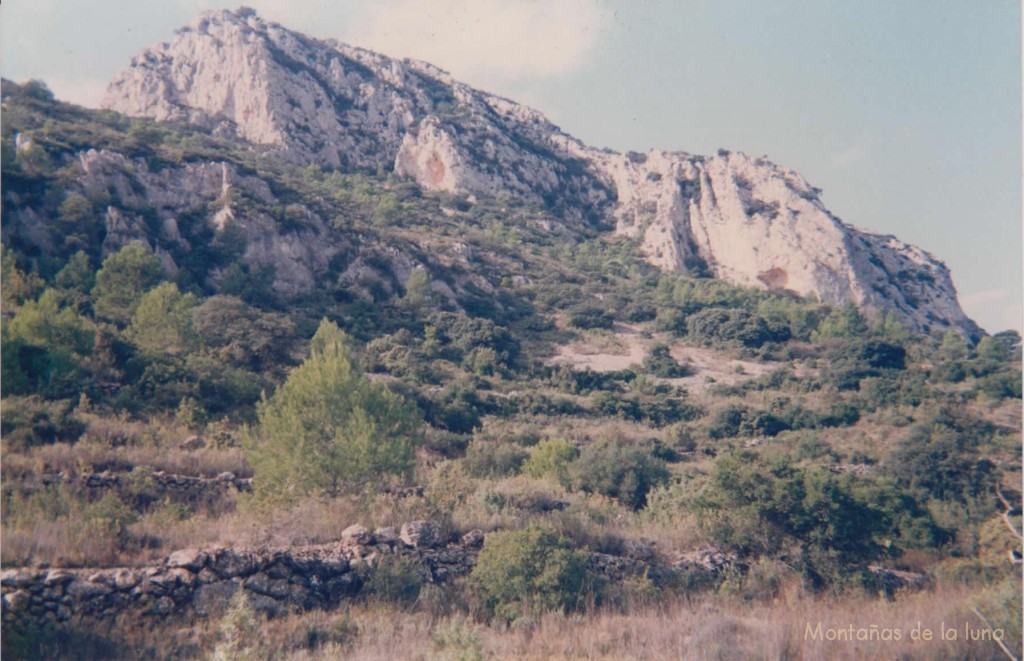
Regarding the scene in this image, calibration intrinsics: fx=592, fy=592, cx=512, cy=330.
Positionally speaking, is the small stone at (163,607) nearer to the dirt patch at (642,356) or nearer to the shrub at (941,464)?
the shrub at (941,464)

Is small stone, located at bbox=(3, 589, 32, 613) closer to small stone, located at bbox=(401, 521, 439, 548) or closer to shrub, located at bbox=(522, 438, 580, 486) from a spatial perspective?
small stone, located at bbox=(401, 521, 439, 548)

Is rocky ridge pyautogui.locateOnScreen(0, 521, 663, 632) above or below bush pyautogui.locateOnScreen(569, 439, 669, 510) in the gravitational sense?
below

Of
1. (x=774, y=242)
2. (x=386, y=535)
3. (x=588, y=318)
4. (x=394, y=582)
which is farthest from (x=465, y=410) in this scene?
(x=774, y=242)

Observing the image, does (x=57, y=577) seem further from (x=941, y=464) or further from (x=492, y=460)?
(x=941, y=464)

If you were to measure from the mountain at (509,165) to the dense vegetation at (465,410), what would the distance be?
12098mm

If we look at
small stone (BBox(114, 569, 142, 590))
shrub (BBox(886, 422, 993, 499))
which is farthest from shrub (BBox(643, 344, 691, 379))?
small stone (BBox(114, 569, 142, 590))

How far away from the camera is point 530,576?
668 centimetres

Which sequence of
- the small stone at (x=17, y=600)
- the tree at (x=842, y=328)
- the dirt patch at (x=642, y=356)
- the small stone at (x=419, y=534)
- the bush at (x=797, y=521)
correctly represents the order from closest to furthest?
the small stone at (x=17, y=600) → the small stone at (x=419, y=534) → the bush at (x=797, y=521) → the dirt patch at (x=642, y=356) → the tree at (x=842, y=328)

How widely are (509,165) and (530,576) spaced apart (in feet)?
227

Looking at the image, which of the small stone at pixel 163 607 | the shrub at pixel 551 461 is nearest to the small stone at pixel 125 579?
the small stone at pixel 163 607

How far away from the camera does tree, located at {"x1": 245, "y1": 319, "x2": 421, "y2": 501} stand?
8820 millimetres

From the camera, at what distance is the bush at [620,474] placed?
13125mm

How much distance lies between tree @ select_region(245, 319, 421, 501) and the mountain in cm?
5475

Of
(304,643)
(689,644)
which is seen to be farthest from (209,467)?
(689,644)
